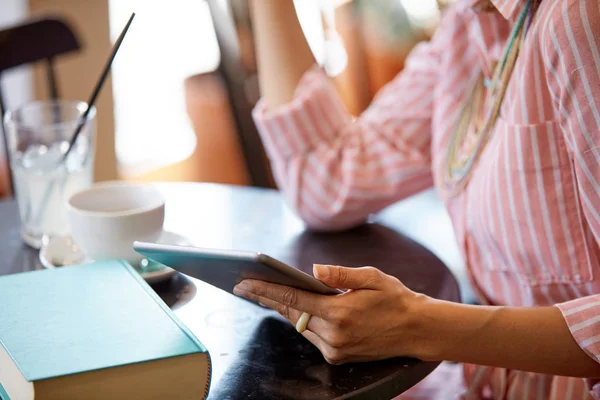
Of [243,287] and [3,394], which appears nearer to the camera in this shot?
[3,394]

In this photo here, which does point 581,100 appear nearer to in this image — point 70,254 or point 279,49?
point 279,49

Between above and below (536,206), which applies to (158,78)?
below

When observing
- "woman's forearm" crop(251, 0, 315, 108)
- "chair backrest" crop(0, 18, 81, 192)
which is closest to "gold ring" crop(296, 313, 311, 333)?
"woman's forearm" crop(251, 0, 315, 108)

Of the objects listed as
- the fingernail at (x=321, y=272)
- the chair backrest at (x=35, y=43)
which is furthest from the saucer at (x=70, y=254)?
the chair backrest at (x=35, y=43)

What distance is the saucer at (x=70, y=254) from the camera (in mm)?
878

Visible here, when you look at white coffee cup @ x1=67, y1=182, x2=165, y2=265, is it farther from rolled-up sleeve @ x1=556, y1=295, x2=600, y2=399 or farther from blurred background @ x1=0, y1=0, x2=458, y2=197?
blurred background @ x1=0, y1=0, x2=458, y2=197

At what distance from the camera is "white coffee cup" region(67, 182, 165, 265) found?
83 cm

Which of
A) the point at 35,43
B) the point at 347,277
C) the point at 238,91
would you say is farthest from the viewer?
the point at 238,91

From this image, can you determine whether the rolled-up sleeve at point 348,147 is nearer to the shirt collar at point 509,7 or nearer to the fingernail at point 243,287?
the shirt collar at point 509,7

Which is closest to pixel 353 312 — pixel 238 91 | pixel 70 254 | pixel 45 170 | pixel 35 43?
pixel 70 254

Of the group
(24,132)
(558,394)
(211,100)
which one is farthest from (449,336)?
(211,100)

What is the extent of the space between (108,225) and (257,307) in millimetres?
186

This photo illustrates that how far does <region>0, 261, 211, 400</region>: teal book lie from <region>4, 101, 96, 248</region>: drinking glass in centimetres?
27

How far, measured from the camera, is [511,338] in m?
0.77
